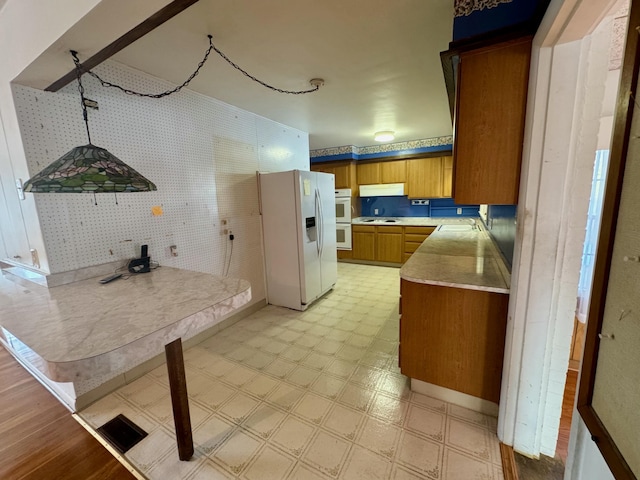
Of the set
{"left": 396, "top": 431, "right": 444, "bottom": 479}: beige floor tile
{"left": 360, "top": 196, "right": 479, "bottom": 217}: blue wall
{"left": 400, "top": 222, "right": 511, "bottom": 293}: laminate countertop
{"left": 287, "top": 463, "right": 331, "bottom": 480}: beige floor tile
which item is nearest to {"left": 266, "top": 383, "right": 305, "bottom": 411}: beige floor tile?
{"left": 287, "top": 463, "right": 331, "bottom": 480}: beige floor tile

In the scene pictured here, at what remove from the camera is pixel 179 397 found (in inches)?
54.3

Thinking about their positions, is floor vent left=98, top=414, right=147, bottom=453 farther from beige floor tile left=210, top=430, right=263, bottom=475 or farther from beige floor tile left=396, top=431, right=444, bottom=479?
beige floor tile left=396, top=431, right=444, bottom=479

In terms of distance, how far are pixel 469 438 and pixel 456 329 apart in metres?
0.60

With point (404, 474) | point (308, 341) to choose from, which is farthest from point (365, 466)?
point (308, 341)

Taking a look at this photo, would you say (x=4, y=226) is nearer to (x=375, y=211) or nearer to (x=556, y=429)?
(x=556, y=429)

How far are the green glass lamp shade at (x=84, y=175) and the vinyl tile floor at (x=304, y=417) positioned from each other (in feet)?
4.84

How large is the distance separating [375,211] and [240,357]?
14.4 ft

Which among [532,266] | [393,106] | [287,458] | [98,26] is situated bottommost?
[287,458]

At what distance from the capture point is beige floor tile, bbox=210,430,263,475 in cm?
142

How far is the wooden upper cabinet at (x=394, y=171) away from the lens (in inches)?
202

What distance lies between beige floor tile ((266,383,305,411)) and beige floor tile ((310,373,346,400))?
120 millimetres

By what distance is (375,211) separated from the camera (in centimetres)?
592

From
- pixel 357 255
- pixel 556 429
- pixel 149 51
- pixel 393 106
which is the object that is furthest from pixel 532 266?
pixel 357 255

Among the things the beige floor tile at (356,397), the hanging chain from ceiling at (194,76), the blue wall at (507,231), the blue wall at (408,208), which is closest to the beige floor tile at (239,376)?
the beige floor tile at (356,397)
